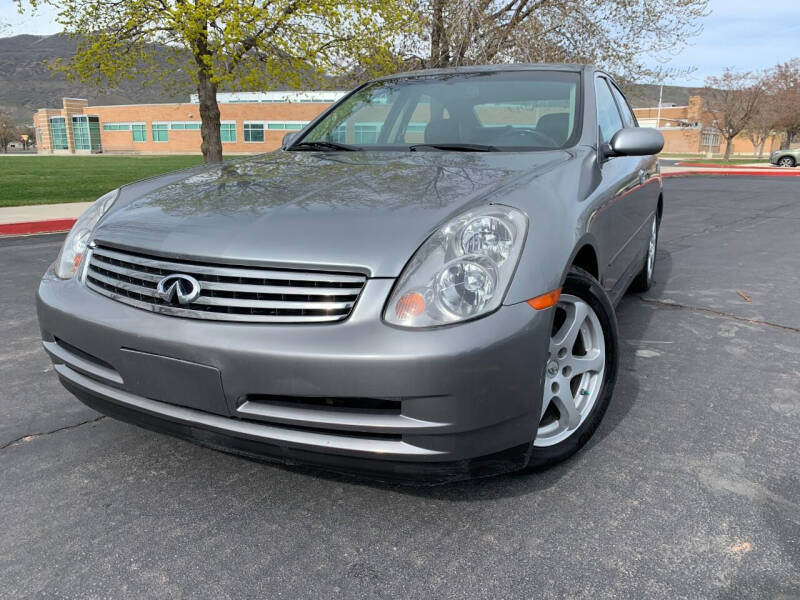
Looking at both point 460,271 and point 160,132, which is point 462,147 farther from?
point 160,132

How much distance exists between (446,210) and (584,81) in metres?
1.78

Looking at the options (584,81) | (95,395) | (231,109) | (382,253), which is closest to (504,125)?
(584,81)

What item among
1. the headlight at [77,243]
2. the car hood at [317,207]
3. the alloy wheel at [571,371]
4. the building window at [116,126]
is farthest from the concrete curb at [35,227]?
the building window at [116,126]

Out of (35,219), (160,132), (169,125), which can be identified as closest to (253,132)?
(169,125)

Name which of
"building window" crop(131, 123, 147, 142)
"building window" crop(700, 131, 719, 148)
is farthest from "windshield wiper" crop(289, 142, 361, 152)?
"building window" crop(131, 123, 147, 142)

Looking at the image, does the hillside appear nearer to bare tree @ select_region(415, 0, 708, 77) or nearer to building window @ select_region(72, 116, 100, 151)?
building window @ select_region(72, 116, 100, 151)

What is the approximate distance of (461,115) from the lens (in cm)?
325

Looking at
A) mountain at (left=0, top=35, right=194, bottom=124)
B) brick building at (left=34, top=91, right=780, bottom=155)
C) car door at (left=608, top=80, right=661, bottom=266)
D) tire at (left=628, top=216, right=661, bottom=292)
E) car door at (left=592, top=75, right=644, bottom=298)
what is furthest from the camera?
mountain at (left=0, top=35, right=194, bottom=124)

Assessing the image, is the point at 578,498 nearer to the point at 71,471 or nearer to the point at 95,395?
the point at 95,395

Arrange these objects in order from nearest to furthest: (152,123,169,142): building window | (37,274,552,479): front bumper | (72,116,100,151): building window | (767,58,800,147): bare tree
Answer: (37,274,552,479): front bumper, (767,58,800,147): bare tree, (152,123,169,142): building window, (72,116,100,151): building window

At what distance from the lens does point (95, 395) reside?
2080mm

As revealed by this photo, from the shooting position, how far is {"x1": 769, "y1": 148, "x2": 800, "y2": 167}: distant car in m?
33.7

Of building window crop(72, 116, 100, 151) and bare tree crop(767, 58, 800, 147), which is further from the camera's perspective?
building window crop(72, 116, 100, 151)

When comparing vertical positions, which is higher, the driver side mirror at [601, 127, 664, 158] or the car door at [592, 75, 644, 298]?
the driver side mirror at [601, 127, 664, 158]
